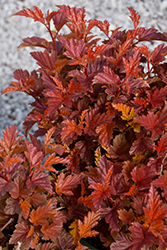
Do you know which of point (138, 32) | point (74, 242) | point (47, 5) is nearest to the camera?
point (74, 242)

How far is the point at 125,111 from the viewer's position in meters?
0.93

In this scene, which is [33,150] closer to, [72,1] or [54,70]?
[54,70]

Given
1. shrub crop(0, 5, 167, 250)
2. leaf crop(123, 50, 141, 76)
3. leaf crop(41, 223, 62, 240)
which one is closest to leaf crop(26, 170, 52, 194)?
shrub crop(0, 5, 167, 250)

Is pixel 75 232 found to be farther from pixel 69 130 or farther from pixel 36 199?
pixel 69 130

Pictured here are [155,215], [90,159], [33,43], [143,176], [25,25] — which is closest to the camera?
[155,215]

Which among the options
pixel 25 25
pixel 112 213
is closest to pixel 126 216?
pixel 112 213

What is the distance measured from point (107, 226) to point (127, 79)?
0.52 meters

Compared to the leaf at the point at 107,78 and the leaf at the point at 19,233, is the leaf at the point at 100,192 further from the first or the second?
the leaf at the point at 107,78

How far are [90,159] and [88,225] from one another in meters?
0.23

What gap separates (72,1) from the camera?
3.29m

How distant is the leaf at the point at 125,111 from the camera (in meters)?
0.91

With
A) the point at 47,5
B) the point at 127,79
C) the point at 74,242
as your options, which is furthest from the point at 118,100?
the point at 47,5

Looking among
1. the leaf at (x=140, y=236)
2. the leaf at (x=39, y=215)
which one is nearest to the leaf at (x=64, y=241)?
the leaf at (x=39, y=215)

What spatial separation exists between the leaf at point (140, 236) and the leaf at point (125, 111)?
1.13ft
